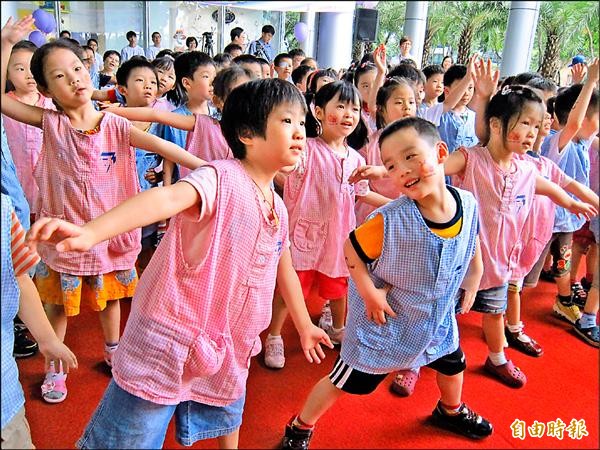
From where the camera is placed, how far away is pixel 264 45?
5633 millimetres

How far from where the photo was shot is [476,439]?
1809mm

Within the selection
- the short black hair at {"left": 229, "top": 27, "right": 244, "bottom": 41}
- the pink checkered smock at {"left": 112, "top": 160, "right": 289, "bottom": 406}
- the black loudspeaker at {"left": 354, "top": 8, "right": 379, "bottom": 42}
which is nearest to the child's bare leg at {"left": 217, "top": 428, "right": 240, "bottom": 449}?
the pink checkered smock at {"left": 112, "top": 160, "right": 289, "bottom": 406}

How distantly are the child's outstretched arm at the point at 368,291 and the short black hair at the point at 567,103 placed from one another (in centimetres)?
175

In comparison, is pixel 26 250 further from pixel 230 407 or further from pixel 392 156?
pixel 392 156

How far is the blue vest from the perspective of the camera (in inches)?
37.6

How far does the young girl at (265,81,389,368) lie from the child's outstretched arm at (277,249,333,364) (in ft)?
2.47

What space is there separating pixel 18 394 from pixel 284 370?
4.16 feet

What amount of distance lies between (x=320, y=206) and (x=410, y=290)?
0.76 metres

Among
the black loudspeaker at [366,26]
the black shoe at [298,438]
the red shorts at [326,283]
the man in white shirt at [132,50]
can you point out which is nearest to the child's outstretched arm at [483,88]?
the red shorts at [326,283]

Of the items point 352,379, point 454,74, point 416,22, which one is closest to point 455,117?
point 454,74

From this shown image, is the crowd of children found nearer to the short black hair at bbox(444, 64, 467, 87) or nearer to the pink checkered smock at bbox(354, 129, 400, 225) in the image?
the pink checkered smock at bbox(354, 129, 400, 225)

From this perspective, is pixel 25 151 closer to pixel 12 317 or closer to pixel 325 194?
pixel 325 194

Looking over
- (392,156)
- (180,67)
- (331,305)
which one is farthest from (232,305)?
(180,67)

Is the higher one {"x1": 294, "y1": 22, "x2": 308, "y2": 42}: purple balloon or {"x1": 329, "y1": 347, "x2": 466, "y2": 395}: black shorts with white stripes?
{"x1": 294, "y1": 22, "x2": 308, "y2": 42}: purple balloon
